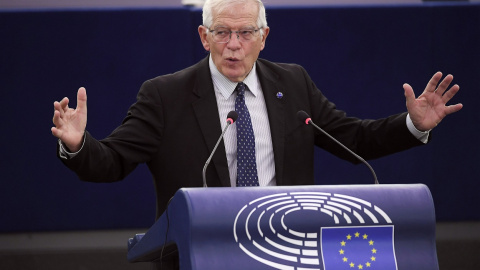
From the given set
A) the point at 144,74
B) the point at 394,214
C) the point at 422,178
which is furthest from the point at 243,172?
the point at 422,178

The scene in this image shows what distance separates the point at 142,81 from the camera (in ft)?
14.7

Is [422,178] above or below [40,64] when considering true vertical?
below

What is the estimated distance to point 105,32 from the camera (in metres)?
4.47

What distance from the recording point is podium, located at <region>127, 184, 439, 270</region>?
6.17ft

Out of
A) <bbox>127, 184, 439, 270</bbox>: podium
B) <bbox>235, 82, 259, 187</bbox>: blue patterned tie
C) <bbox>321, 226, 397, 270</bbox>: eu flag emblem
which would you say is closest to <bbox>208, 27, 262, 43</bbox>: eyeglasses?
<bbox>235, 82, 259, 187</bbox>: blue patterned tie

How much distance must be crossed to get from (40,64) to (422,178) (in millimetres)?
2297

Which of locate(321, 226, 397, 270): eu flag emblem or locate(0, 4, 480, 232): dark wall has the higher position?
locate(0, 4, 480, 232): dark wall

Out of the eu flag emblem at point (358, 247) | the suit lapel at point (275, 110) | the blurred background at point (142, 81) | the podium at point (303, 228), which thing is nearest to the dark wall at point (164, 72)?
the blurred background at point (142, 81)

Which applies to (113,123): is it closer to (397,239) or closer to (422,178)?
(422,178)

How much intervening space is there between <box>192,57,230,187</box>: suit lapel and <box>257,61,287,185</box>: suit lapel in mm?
182

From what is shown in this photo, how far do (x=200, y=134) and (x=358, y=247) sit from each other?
3.12ft

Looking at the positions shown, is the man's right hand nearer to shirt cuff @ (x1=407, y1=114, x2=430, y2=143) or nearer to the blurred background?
shirt cuff @ (x1=407, y1=114, x2=430, y2=143)

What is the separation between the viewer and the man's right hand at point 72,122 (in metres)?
2.27

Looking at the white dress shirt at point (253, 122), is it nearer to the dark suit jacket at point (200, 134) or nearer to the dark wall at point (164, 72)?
the dark suit jacket at point (200, 134)
